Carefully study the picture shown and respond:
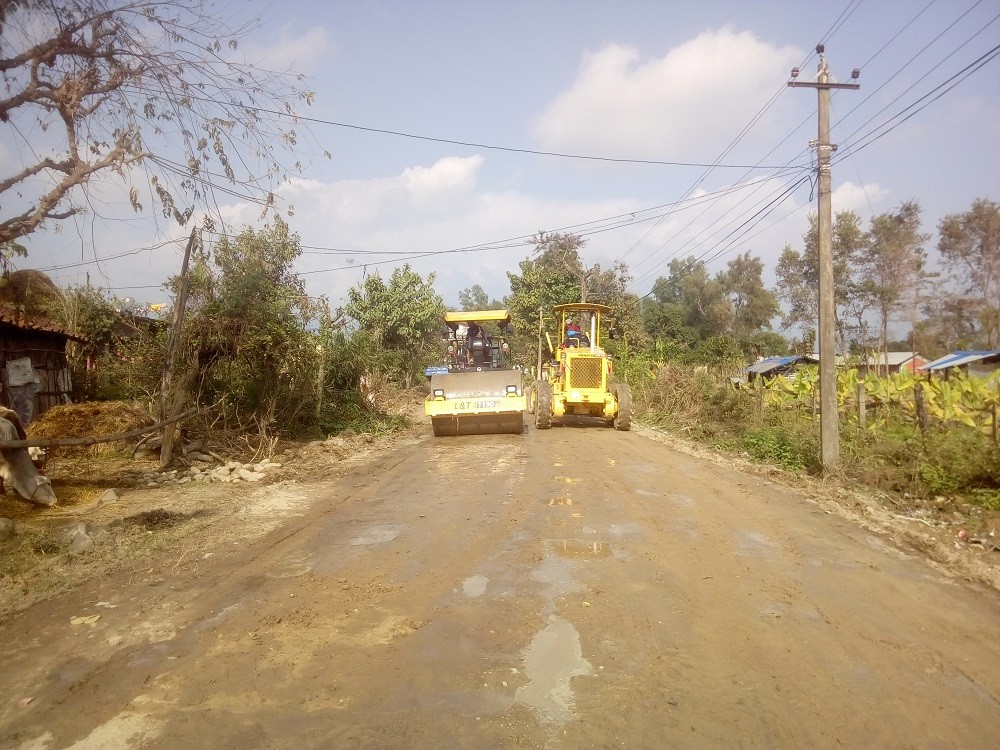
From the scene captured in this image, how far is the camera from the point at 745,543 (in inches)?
284

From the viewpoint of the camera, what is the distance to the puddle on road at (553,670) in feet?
12.3

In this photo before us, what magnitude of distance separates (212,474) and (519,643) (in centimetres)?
835

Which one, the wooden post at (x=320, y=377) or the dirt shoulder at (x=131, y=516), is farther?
the wooden post at (x=320, y=377)

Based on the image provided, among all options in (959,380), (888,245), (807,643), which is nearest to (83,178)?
(807,643)

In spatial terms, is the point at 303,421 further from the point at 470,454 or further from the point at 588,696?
the point at 588,696

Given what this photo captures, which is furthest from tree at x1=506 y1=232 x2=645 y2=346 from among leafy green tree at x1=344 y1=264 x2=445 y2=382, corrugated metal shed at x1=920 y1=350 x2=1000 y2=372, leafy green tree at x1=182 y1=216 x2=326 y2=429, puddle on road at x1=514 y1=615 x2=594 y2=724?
puddle on road at x1=514 y1=615 x2=594 y2=724

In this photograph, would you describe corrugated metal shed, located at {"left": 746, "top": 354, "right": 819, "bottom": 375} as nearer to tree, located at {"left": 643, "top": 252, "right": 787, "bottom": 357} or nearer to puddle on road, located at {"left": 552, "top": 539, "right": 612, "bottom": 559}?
tree, located at {"left": 643, "top": 252, "right": 787, "bottom": 357}

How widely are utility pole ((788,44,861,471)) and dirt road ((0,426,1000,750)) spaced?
12.6 feet

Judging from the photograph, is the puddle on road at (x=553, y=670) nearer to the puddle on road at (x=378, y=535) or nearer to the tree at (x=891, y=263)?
the puddle on road at (x=378, y=535)

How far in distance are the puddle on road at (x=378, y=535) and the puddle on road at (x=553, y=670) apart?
9.41 ft

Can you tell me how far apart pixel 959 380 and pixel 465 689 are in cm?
1451

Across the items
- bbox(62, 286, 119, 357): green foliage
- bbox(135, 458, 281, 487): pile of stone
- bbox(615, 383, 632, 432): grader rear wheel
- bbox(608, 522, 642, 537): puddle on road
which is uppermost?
bbox(62, 286, 119, 357): green foliage

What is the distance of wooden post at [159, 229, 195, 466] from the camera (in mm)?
11625

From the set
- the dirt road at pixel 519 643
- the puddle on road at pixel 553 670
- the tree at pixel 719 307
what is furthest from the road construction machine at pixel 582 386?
the tree at pixel 719 307
